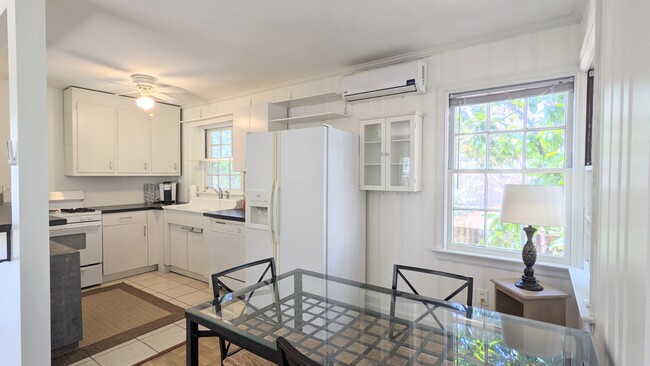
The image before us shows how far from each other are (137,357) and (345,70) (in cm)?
305

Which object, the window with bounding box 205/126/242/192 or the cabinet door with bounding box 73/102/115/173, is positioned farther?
the window with bounding box 205/126/242/192

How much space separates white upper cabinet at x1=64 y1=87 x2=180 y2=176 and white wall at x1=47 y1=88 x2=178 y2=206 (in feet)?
0.30

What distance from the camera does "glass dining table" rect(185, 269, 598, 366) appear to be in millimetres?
1210

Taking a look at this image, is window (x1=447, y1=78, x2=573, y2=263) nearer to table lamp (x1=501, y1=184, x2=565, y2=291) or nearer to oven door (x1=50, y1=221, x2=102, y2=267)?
table lamp (x1=501, y1=184, x2=565, y2=291)

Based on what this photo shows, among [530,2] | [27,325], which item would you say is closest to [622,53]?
[530,2]

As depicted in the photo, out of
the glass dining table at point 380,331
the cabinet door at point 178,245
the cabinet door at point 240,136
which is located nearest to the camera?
the glass dining table at point 380,331

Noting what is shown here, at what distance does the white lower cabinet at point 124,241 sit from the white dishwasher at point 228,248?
3.83 feet

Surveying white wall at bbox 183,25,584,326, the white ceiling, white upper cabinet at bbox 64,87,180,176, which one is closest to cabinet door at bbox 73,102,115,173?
white upper cabinet at bbox 64,87,180,176

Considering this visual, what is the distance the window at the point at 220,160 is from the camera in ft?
14.9

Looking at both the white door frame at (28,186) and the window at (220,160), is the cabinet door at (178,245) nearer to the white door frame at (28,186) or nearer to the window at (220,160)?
the window at (220,160)

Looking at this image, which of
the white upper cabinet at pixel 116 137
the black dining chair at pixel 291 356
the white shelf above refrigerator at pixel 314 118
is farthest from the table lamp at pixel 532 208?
the white upper cabinet at pixel 116 137

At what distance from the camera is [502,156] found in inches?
101

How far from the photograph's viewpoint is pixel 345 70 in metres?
3.27

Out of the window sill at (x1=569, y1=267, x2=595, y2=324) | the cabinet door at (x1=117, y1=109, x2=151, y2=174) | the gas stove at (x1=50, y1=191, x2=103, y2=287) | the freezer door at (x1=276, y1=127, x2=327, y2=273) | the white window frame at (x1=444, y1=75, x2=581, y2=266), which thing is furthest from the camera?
the cabinet door at (x1=117, y1=109, x2=151, y2=174)
